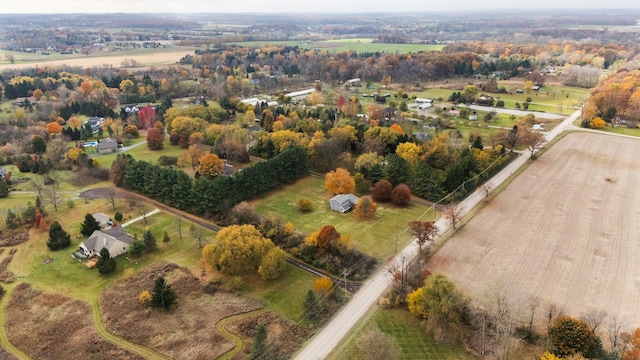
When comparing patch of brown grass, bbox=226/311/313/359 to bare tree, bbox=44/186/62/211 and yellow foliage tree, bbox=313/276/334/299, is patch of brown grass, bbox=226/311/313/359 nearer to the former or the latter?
yellow foliage tree, bbox=313/276/334/299

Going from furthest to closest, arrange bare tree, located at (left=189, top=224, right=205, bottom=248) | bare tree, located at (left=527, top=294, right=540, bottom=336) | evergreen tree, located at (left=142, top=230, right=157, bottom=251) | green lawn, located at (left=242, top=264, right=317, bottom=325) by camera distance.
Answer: bare tree, located at (left=189, top=224, right=205, bottom=248) → evergreen tree, located at (left=142, top=230, right=157, bottom=251) → green lawn, located at (left=242, top=264, right=317, bottom=325) → bare tree, located at (left=527, top=294, right=540, bottom=336)


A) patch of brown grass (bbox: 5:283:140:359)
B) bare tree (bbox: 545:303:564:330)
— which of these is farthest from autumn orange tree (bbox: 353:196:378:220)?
patch of brown grass (bbox: 5:283:140:359)

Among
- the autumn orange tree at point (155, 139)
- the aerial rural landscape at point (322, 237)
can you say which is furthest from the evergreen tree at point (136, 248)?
the autumn orange tree at point (155, 139)

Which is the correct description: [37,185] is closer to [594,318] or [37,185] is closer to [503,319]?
[503,319]

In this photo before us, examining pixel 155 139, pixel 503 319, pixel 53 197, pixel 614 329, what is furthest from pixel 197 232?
pixel 614 329

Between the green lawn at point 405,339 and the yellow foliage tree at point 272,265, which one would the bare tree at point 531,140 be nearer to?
the green lawn at point 405,339

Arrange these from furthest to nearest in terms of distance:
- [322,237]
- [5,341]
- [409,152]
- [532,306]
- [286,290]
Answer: [409,152]
[322,237]
[286,290]
[5,341]
[532,306]
